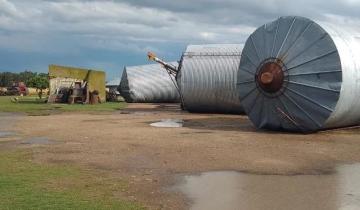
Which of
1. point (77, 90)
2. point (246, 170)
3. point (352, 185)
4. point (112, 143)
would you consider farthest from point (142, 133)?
point (77, 90)

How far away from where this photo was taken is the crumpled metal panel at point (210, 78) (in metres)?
30.6

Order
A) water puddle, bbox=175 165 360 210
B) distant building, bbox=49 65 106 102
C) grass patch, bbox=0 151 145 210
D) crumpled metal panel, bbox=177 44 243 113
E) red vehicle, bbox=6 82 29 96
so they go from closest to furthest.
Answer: grass patch, bbox=0 151 145 210, water puddle, bbox=175 165 360 210, crumpled metal panel, bbox=177 44 243 113, distant building, bbox=49 65 106 102, red vehicle, bbox=6 82 29 96

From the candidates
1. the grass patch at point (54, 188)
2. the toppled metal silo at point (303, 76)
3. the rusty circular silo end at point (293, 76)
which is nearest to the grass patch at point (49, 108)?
the rusty circular silo end at point (293, 76)

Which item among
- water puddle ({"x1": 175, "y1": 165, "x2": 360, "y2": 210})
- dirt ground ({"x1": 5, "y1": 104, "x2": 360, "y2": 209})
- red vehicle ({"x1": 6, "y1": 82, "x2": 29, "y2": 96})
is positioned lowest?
water puddle ({"x1": 175, "y1": 165, "x2": 360, "y2": 210})

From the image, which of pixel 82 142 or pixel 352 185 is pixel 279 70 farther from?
pixel 352 185

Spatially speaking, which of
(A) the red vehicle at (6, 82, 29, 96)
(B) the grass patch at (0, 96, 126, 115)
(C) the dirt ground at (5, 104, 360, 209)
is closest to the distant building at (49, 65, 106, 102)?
(B) the grass patch at (0, 96, 126, 115)

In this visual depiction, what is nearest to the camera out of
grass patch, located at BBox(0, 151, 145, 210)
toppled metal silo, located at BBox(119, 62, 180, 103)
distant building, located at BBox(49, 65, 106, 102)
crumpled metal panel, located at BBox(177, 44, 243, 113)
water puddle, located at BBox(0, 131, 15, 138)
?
grass patch, located at BBox(0, 151, 145, 210)

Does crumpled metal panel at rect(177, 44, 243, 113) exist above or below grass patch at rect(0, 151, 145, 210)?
above

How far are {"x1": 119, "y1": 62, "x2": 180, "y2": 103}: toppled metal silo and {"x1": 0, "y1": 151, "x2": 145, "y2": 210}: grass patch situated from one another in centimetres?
3657

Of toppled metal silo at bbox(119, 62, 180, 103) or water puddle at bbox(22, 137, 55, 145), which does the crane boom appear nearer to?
toppled metal silo at bbox(119, 62, 180, 103)

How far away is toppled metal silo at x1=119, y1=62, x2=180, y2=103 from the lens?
48.8 m

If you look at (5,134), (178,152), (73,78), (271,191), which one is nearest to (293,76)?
(178,152)

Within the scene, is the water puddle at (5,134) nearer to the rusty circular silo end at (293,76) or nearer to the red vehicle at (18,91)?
the rusty circular silo end at (293,76)

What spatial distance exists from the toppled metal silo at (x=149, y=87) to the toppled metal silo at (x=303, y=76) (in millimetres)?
28566
